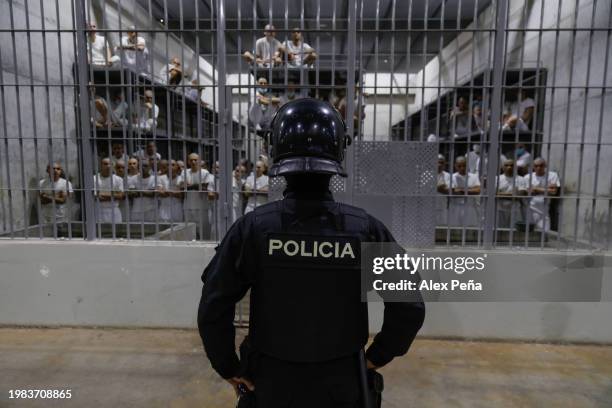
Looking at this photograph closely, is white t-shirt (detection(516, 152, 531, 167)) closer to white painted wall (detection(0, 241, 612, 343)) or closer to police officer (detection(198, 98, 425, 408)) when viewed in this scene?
white painted wall (detection(0, 241, 612, 343))

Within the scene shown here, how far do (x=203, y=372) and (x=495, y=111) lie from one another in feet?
9.47

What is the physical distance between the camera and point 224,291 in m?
1.25

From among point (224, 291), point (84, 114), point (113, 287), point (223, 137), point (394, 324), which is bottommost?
point (113, 287)

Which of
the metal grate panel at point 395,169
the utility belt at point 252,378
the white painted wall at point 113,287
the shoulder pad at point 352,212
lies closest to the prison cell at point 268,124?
the metal grate panel at point 395,169

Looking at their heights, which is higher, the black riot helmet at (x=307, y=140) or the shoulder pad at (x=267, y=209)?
the black riot helmet at (x=307, y=140)

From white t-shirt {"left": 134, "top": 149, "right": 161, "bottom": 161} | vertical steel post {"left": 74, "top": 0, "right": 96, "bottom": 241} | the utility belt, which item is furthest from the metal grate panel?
vertical steel post {"left": 74, "top": 0, "right": 96, "bottom": 241}

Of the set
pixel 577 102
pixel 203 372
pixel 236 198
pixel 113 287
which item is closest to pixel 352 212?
pixel 203 372

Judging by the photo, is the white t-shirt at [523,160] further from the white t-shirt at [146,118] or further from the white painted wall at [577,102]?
the white t-shirt at [146,118]

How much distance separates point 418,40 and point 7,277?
23.6 feet

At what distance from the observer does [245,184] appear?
11.8ft

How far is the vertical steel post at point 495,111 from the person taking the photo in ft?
10.2

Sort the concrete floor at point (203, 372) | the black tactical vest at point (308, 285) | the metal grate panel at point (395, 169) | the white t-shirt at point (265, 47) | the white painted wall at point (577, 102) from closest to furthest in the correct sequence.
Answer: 1. the black tactical vest at point (308, 285)
2. the concrete floor at point (203, 372)
3. the metal grate panel at point (395, 169)
4. the white painted wall at point (577, 102)
5. the white t-shirt at point (265, 47)

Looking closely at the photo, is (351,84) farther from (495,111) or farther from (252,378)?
(252,378)

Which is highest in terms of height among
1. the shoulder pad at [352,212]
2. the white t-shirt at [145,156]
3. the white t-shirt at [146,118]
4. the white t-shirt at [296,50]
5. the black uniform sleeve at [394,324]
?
the white t-shirt at [296,50]
